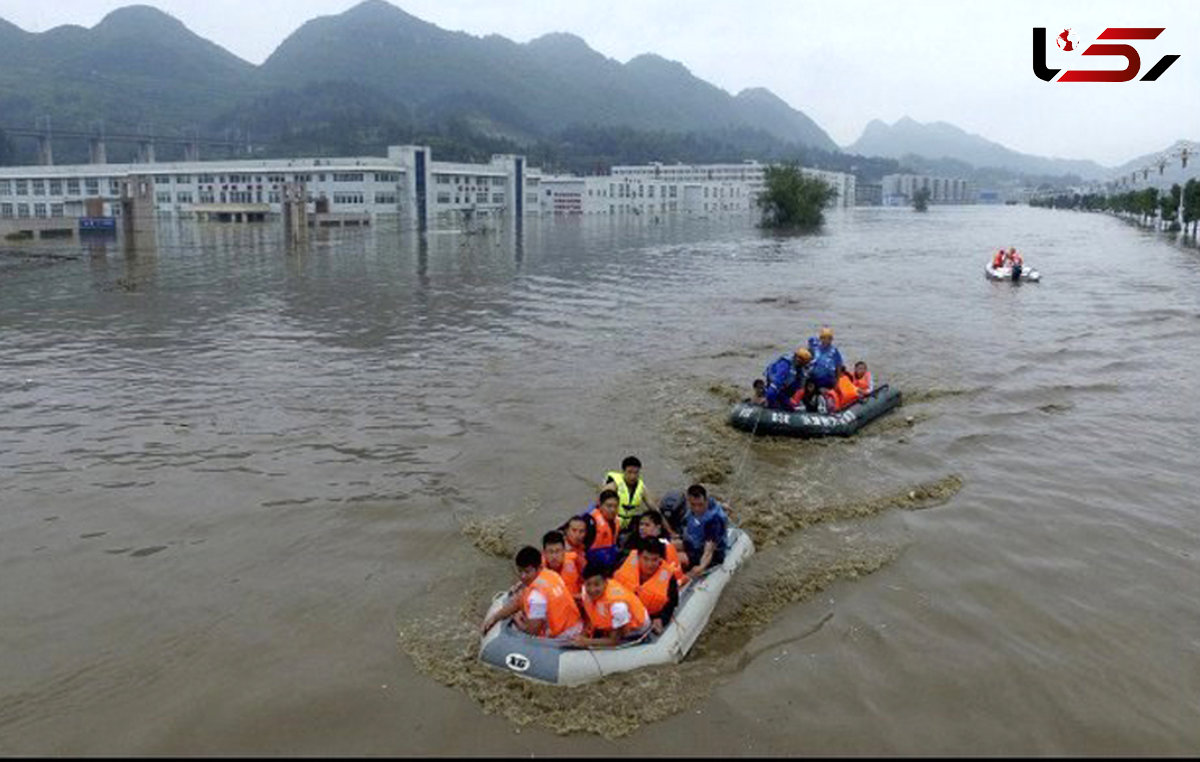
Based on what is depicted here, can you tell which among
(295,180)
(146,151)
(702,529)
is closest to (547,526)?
(702,529)

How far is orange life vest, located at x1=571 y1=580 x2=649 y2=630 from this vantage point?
8.45m

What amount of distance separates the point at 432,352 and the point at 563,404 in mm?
6937

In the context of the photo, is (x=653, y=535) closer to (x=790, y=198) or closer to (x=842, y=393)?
(x=842, y=393)

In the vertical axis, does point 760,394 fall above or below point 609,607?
above

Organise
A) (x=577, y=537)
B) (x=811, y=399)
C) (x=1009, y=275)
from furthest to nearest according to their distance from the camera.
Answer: (x=1009, y=275) → (x=811, y=399) → (x=577, y=537)

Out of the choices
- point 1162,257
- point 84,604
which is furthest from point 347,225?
point 84,604

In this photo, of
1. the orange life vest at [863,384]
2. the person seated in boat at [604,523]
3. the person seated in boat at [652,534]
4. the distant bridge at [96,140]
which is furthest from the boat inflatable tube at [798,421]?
the distant bridge at [96,140]

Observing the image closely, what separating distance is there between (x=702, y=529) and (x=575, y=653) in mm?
2676

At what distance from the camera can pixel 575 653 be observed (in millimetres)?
8172

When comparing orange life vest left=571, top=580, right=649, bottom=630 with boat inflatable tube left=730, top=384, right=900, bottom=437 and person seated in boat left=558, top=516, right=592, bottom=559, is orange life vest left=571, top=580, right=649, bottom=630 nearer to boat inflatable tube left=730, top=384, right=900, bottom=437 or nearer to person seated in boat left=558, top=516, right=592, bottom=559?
person seated in boat left=558, top=516, right=592, bottom=559

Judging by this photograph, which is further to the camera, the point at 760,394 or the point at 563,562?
the point at 760,394

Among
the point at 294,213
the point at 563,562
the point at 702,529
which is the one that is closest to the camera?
the point at 563,562

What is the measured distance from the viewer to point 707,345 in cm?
2594

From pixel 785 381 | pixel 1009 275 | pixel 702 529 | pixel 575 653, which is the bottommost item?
pixel 575 653
